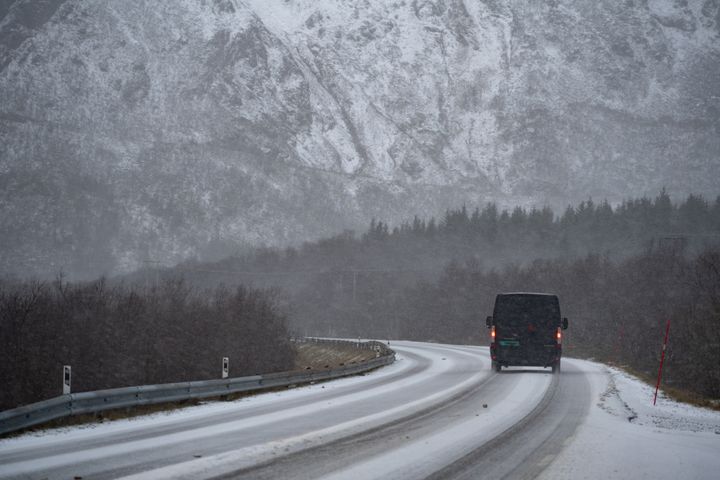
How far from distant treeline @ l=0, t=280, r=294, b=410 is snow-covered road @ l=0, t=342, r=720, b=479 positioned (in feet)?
98.1

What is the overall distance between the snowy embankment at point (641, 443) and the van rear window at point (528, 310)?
949 cm

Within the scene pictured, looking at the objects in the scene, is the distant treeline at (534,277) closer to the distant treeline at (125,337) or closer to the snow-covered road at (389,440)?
the distant treeline at (125,337)

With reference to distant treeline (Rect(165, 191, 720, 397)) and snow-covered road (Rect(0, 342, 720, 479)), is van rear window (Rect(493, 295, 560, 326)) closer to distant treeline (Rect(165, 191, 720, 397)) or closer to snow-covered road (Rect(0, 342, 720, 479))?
distant treeline (Rect(165, 191, 720, 397))

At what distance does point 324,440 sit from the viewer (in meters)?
13.9

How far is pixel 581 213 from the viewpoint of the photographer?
162 meters

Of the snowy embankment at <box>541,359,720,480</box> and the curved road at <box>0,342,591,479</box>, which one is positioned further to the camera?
the snowy embankment at <box>541,359,720,480</box>

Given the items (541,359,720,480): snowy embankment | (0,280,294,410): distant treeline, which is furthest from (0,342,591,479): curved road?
(0,280,294,410): distant treeline

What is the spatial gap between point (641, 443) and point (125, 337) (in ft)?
164

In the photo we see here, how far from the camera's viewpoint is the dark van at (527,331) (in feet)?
103

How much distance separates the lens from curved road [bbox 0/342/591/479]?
11.3 m

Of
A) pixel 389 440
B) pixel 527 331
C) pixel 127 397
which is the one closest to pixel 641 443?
pixel 389 440

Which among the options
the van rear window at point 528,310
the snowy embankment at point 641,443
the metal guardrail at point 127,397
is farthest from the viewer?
the van rear window at point 528,310

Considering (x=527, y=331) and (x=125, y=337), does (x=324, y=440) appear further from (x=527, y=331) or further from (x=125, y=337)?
(x=125, y=337)

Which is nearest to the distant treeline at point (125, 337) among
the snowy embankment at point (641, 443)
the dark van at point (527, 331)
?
the dark van at point (527, 331)
